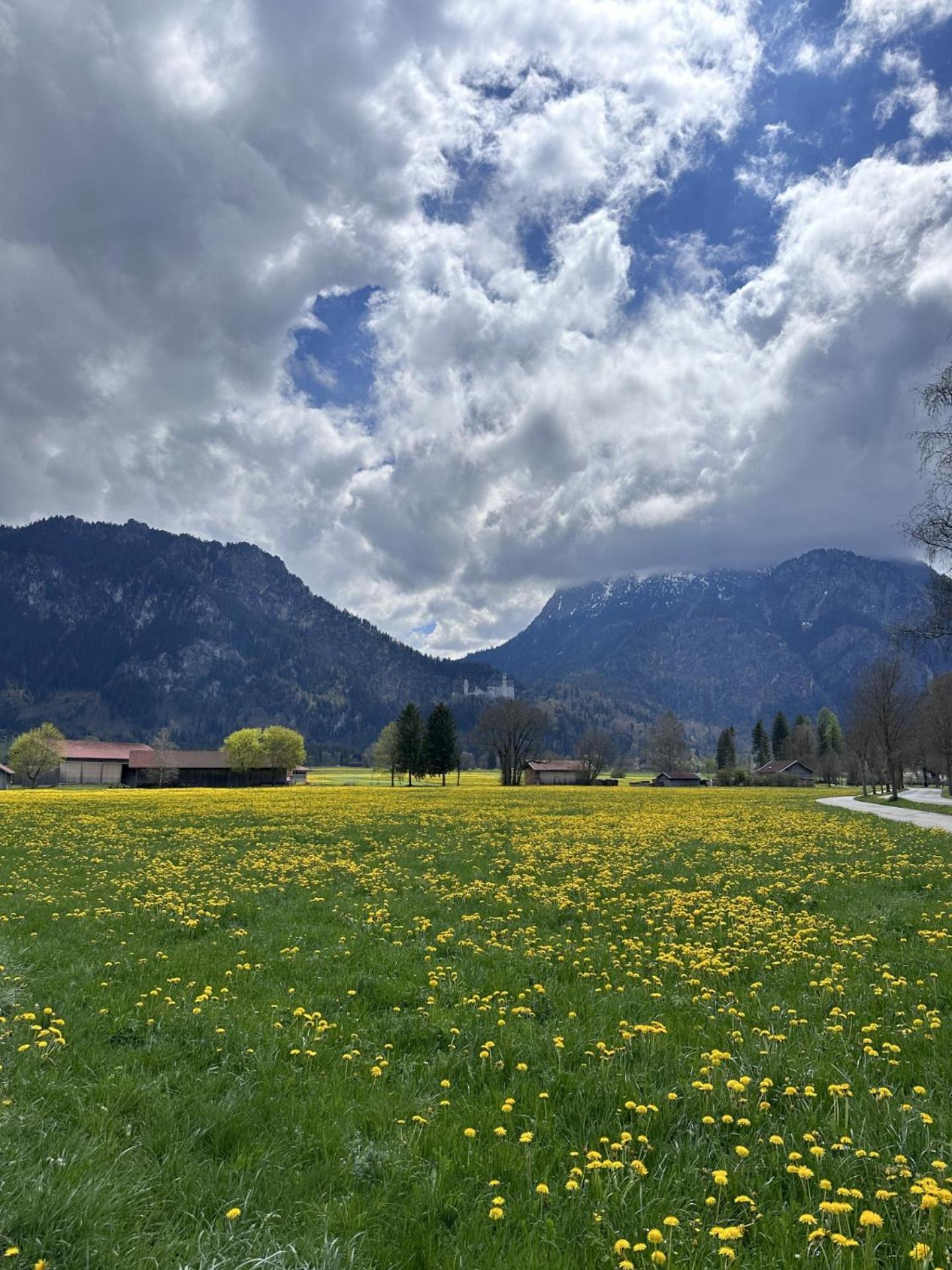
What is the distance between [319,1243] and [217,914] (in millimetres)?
10743

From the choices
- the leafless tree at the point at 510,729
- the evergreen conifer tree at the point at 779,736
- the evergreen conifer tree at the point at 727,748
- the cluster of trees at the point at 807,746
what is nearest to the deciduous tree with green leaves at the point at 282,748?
the leafless tree at the point at 510,729

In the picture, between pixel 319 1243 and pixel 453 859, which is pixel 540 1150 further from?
pixel 453 859

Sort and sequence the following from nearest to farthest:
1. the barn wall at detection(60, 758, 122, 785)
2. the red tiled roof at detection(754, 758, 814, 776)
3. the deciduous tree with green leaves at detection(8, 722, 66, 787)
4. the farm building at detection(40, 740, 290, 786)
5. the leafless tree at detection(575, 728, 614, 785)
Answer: the deciduous tree with green leaves at detection(8, 722, 66, 787) < the farm building at detection(40, 740, 290, 786) < the barn wall at detection(60, 758, 122, 785) < the leafless tree at detection(575, 728, 614, 785) < the red tiled roof at detection(754, 758, 814, 776)

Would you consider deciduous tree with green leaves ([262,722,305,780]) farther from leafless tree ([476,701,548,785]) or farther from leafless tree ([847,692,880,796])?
leafless tree ([847,692,880,796])

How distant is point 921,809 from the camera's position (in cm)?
4909

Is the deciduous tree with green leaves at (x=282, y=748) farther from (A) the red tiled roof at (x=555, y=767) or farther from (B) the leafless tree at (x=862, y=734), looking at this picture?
(B) the leafless tree at (x=862, y=734)

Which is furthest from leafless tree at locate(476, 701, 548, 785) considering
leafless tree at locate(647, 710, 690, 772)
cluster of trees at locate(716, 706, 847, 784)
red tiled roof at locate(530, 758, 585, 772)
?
leafless tree at locate(647, 710, 690, 772)

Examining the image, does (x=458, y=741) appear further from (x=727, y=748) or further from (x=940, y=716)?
(x=727, y=748)

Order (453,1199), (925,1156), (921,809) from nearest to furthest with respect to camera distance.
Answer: (453,1199), (925,1156), (921,809)

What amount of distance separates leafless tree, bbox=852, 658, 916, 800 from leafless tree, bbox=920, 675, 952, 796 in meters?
1.97

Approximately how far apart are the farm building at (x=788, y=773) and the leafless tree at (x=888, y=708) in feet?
159

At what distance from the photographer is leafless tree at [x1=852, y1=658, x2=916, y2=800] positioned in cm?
7275

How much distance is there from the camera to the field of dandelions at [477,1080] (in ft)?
13.4

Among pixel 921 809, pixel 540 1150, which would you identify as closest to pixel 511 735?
pixel 921 809
